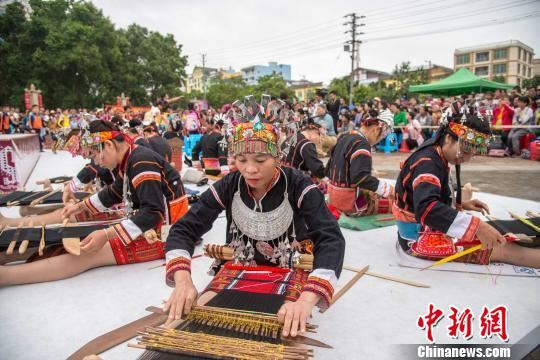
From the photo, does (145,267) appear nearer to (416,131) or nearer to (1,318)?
(1,318)

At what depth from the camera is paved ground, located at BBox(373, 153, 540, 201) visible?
566cm

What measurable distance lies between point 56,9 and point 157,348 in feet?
107

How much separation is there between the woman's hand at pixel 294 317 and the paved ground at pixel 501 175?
470 centimetres

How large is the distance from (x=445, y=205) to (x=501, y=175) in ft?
18.7

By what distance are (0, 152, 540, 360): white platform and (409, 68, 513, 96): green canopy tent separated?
1150 cm

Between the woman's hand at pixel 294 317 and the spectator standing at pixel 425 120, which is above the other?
the spectator standing at pixel 425 120

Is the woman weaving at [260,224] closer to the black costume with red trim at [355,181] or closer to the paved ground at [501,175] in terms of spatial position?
the black costume with red trim at [355,181]

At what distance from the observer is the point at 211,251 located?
7.12 feet

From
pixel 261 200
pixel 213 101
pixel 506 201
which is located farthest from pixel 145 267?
pixel 213 101

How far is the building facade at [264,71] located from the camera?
80.7 m

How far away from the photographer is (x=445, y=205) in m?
2.43

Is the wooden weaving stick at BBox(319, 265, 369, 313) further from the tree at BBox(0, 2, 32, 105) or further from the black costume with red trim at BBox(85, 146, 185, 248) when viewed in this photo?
the tree at BBox(0, 2, 32, 105)

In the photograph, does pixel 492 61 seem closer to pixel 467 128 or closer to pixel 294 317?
pixel 467 128

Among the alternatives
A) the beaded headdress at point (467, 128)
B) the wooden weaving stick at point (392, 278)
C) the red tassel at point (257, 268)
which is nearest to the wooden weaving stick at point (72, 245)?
the red tassel at point (257, 268)
